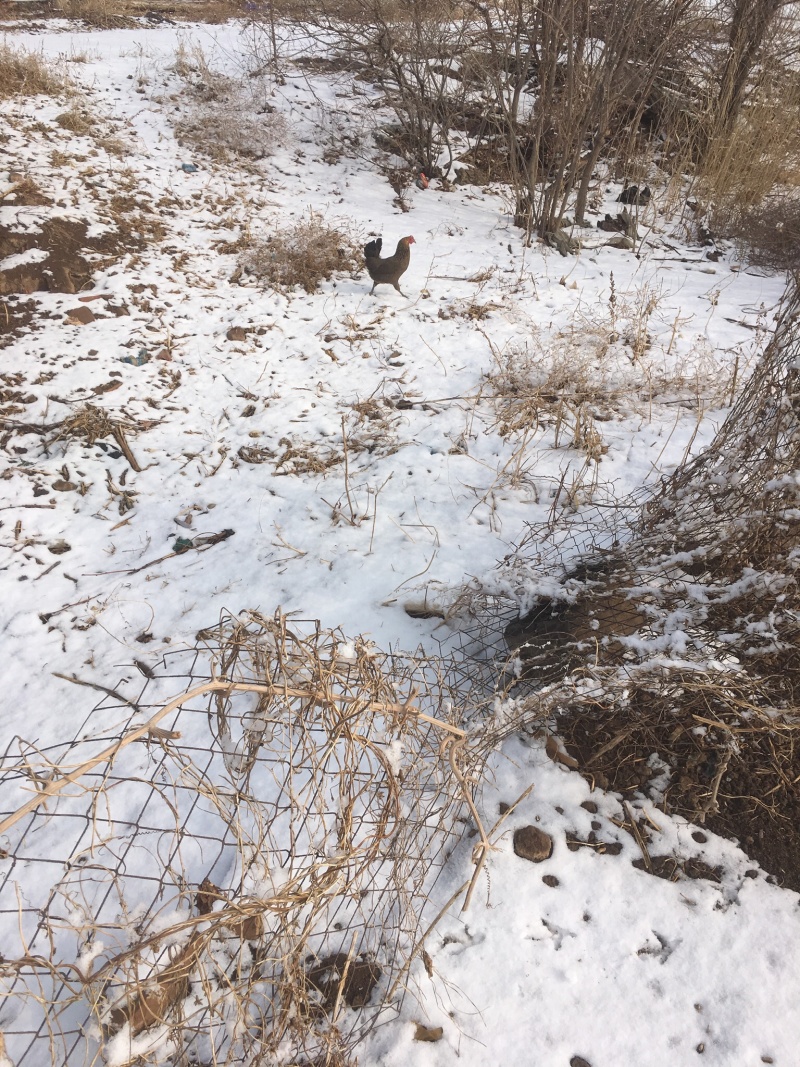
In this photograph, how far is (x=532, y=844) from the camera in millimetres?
1678

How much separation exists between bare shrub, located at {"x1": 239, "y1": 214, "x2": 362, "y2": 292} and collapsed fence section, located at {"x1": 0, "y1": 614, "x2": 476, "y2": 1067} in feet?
13.4

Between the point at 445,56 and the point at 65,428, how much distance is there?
5.66m

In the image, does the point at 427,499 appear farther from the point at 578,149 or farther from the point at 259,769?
the point at 578,149

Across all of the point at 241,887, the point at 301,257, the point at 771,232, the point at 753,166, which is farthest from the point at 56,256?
the point at 753,166

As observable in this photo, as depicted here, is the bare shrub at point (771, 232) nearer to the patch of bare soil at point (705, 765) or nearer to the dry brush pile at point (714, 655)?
the dry brush pile at point (714, 655)

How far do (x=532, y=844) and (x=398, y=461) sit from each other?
2.07 metres

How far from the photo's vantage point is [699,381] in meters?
3.72

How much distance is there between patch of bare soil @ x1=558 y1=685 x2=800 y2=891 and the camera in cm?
161

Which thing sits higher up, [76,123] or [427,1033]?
[76,123]

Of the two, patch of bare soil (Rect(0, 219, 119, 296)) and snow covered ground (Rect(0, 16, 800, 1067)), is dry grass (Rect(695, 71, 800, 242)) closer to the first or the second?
snow covered ground (Rect(0, 16, 800, 1067))

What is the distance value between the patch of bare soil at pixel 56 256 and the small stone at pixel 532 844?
4628 mm

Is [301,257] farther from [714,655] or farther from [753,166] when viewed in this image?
[753,166]

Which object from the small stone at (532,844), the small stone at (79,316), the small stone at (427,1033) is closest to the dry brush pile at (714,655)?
the small stone at (532,844)

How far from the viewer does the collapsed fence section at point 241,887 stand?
1.18 m
